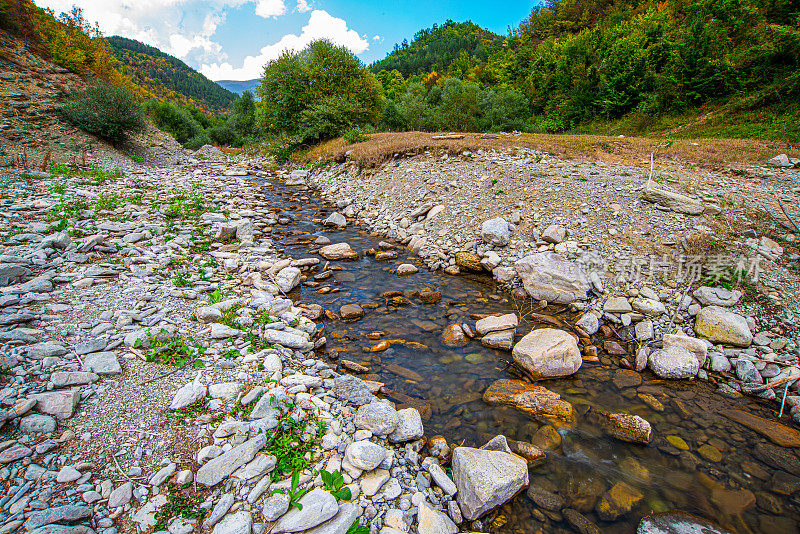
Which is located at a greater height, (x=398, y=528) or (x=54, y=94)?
(x=54, y=94)

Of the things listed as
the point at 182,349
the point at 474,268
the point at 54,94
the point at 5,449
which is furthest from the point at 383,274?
the point at 54,94

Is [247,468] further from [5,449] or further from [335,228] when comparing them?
[335,228]

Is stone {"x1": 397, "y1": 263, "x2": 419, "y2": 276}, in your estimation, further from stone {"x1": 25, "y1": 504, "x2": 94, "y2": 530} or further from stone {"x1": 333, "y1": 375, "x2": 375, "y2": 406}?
stone {"x1": 25, "y1": 504, "x2": 94, "y2": 530}

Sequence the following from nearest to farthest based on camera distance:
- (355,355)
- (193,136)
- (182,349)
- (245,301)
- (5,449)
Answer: (5,449) < (182,349) < (355,355) < (245,301) < (193,136)

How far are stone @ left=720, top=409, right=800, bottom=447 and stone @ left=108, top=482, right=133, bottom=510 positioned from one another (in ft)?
25.4

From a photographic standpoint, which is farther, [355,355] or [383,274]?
[383,274]

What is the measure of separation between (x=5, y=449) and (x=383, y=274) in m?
7.10

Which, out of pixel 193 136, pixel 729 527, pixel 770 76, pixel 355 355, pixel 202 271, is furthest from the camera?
pixel 193 136

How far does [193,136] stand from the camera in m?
48.7

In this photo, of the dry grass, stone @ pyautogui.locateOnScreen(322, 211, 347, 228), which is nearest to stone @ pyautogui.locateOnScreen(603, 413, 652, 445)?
stone @ pyautogui.locateOnScreen(322, 211, 347, 228)

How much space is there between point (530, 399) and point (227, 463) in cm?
423

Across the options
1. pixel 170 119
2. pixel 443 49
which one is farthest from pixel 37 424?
pixel 443 49

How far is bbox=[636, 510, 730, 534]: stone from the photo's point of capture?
3.44 meters

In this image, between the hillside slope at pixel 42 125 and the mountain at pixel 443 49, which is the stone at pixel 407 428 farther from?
the mountain at pixel 443 49
